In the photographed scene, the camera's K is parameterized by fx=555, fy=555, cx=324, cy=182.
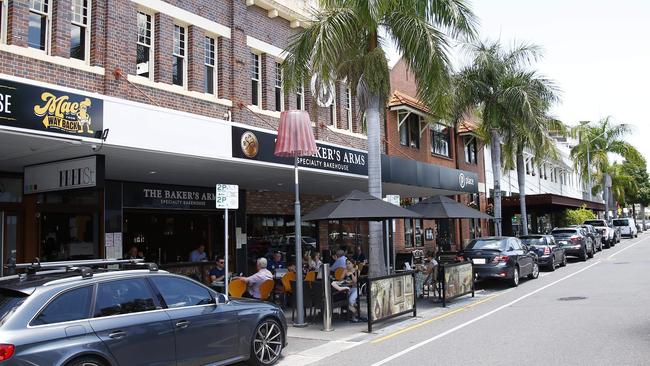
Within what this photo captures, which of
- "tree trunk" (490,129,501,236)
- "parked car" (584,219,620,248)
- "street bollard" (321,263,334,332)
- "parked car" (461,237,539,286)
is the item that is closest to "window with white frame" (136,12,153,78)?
"street bollard" (321,263,334,332)

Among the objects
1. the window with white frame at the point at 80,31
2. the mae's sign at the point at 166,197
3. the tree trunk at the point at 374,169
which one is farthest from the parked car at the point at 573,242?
the window with white frame at the point at 80,31

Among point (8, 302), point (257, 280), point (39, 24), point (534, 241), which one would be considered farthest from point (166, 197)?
point (534, 241)

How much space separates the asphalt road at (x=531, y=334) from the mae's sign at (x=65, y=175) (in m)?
5.54

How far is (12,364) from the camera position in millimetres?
5000

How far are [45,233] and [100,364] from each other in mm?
8263

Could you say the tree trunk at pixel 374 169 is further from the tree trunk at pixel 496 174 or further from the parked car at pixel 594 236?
the parked car at pixel 594 236

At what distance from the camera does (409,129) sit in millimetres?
26062

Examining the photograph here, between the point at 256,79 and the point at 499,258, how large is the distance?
888 centimetres

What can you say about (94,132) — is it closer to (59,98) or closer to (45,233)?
(59,98)

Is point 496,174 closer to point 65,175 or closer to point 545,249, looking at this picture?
point 545,249

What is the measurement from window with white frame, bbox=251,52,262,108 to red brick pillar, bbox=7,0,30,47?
6.64m

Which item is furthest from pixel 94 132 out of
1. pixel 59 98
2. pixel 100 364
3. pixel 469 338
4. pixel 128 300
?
pixel 469 338

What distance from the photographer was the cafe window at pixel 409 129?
2506cm

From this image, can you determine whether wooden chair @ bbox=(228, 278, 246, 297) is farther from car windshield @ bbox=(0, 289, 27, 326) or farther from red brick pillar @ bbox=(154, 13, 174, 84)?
car windshield @ bbox=(0, 289, 27, 326)
